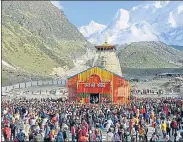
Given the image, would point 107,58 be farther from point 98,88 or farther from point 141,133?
point 141,133

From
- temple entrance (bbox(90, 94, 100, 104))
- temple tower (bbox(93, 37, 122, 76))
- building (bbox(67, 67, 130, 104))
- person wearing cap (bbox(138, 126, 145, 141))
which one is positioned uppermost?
temple tower (bbox(93, 37, 122, 76))

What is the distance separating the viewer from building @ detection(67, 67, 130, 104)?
46.0 metres

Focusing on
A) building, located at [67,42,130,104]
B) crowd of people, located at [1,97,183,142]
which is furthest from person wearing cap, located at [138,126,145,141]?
building, located at [67,42,130,104]

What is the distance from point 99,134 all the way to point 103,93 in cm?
2709

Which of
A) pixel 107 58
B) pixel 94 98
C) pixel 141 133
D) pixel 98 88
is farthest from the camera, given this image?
pixel 107 58

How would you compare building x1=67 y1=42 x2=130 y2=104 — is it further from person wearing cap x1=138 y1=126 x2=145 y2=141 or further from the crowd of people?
person wearing cap x1=138 y1=126 x2=145 y2=141

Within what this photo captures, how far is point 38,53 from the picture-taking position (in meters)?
144

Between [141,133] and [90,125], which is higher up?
[90,125]

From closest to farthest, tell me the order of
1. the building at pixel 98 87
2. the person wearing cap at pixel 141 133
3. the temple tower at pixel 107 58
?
1. the person wearing cap at pixel 141 133
2. the building at pixel 98 87
3. the temple tower at pixel 107 58

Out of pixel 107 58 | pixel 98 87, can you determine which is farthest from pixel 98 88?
pixel 107 58

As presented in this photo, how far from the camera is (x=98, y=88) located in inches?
1816

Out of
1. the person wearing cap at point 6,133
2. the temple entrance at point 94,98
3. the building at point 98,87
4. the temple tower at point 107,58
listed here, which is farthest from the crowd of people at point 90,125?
the temple tower at point 107,58

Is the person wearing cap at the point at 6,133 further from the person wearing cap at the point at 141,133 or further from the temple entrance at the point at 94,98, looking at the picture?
the temple entrance at the point at 94,98

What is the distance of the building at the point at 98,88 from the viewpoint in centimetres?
4603
